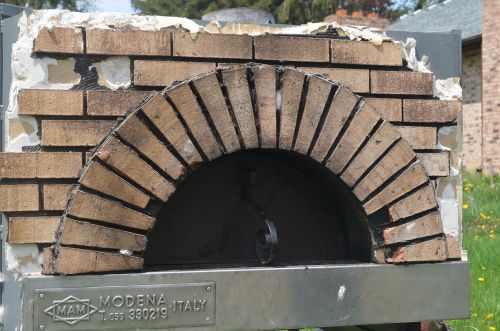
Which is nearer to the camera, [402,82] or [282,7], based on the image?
[402,82]

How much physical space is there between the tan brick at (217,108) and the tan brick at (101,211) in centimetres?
41

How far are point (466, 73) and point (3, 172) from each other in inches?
653

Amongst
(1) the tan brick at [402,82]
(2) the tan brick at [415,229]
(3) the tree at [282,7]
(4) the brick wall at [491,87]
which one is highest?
(3) the tree at [282,7]

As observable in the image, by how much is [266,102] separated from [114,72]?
0.56 meters

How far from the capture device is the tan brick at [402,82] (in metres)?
2.79

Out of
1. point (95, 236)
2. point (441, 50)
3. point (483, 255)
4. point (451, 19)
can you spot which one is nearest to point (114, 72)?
point (95, 236)

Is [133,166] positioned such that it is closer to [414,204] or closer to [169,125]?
[169,125]

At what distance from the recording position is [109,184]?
8.04 ft

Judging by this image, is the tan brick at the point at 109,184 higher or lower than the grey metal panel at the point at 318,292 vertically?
higher

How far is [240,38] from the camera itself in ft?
8.68

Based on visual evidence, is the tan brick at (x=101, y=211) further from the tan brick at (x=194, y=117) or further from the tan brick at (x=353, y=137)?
the tan brick at (x=353, y=137)

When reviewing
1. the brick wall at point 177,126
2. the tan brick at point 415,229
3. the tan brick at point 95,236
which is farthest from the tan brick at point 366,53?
the tan brick at point 95,236

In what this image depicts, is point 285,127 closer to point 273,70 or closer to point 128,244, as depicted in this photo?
point 273,70

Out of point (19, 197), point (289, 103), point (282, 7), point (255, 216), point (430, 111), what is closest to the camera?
point (19, 197)
